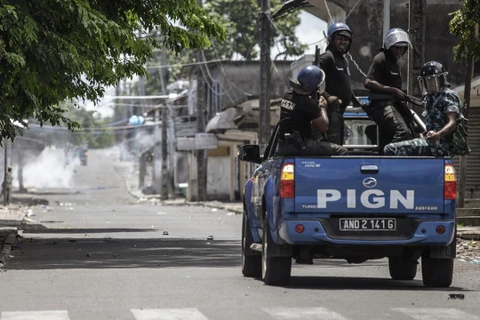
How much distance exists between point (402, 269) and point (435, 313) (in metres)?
4.15

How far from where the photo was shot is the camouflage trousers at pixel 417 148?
13.0 m

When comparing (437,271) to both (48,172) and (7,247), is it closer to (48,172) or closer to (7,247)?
(7,247)

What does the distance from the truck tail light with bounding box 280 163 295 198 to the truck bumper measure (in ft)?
0.94

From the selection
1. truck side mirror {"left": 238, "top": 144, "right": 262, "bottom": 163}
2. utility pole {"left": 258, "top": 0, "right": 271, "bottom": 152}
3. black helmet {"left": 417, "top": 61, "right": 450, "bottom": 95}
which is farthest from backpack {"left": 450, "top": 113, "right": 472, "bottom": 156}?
utility pole {"left": 258, "top": 0, "right": 271, "bottom": 152}

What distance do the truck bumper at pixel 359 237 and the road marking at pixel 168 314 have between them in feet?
7.00

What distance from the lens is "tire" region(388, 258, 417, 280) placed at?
14398mm

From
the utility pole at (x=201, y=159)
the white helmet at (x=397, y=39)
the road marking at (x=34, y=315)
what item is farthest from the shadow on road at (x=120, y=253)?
the utility pole at (x=201, y=159)

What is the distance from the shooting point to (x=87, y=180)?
12262 centimetres

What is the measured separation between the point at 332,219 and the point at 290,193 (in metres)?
0.52

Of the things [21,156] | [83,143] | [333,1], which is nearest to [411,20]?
[333,1]

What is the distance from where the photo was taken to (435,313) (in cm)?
1033

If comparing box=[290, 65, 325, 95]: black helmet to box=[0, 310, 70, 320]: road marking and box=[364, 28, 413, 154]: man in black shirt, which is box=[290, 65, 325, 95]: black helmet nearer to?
box=[364, 28, 413, 154]: man in black shirt

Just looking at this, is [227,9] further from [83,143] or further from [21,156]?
[83,143]

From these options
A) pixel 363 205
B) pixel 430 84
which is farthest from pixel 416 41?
pixel 363 205
